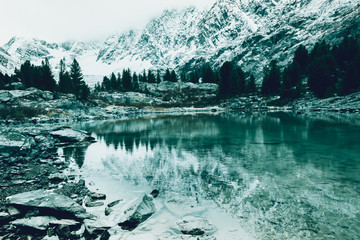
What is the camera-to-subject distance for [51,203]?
39.1ft

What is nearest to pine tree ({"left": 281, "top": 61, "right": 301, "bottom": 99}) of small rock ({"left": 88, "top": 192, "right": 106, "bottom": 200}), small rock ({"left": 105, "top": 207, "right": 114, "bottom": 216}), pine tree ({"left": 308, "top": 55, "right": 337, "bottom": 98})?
pine tree ({"left": 308, "top": 55, "right": 337, "bottom": 98})

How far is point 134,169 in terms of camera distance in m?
21.3

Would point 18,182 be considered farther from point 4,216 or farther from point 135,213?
point 135,213

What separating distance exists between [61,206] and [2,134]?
1762cm

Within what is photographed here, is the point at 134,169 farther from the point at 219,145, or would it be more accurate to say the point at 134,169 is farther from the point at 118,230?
the point at 219,145

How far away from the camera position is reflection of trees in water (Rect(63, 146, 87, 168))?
83.1ft

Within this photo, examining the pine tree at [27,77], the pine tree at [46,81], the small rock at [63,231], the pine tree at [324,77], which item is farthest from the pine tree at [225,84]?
the small rock at [63,231]

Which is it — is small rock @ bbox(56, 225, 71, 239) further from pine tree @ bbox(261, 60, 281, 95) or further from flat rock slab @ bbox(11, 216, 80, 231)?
pine tree @ bbox(261, 60, 281, 95)

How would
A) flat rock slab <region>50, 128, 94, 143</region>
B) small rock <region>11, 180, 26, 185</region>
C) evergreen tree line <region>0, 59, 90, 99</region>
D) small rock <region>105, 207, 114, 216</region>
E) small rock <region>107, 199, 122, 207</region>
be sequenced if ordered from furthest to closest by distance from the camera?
1. evergreen tree line <region>0, 59, 90, 99</region>
2. flat rock slab <region>50, 128, 94, 143</region>
3. small rock <region>11, 180, 26, 185</region>
4. small rock <region>107, 199, 122, 207</region>
5. small rock <region>105, 207, 114, 216</region>

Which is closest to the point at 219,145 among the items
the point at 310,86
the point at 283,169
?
the point at 283,169

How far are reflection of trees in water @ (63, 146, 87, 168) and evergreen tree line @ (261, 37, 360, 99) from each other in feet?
284

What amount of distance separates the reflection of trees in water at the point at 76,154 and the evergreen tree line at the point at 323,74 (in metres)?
86.6

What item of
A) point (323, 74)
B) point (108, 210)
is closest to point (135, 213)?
point (108, 210)

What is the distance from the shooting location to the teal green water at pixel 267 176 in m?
11.2
